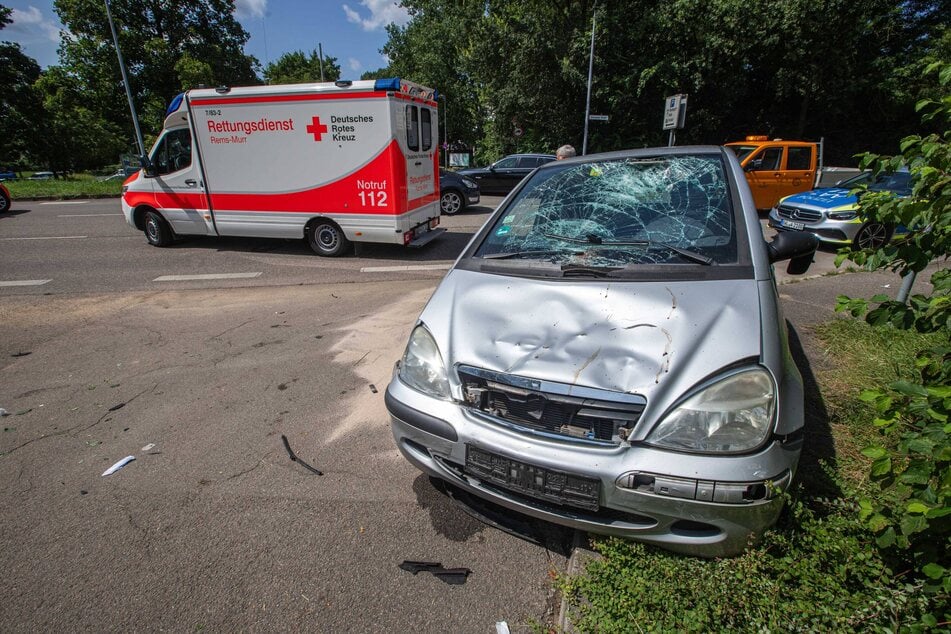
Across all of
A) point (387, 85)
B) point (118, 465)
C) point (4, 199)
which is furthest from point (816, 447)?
point (4, 199)

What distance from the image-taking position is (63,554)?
2.16m

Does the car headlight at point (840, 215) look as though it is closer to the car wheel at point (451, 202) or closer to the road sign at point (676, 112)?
the road sign at point (676, 112)

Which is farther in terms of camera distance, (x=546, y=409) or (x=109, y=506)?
(x=109, y=506)

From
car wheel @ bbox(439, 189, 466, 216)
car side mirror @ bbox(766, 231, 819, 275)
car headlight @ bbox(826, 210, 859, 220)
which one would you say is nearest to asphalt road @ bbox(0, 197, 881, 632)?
car side mirror @ bbox(766, 231, 819, 275)

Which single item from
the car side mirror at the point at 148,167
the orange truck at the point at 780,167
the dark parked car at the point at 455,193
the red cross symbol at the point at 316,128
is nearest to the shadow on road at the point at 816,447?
the red cross symbol at the point at 316,128

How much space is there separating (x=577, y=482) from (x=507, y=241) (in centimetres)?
152

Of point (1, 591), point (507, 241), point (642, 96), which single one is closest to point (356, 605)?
point (1, 591)

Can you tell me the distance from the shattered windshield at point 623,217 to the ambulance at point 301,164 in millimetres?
4850

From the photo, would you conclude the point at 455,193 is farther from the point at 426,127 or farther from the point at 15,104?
the point at 15,104

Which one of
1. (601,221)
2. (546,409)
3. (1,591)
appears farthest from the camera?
(601,221)

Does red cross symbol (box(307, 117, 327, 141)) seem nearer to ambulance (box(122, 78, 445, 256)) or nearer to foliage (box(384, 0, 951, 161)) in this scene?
ambulance (box(122, 78, 445, 256))

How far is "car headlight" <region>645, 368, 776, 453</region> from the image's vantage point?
160 centimetres

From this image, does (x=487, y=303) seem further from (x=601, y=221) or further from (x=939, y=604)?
(x=939, y=604)

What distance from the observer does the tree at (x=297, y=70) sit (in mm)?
53056
